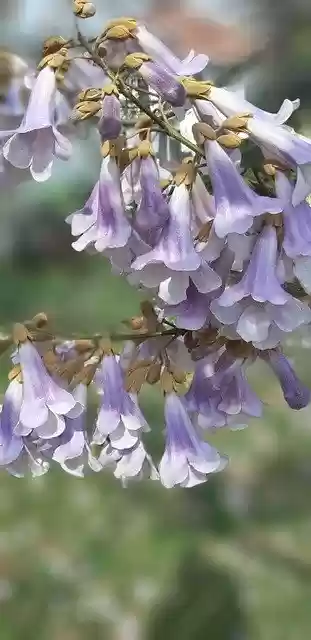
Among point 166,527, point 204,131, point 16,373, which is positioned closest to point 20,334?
point 16,373

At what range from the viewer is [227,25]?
81 cm

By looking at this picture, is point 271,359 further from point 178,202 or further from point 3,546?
point 3,546

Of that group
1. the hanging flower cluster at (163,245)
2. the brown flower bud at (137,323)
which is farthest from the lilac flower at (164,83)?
the brown flower bud at (137,323)

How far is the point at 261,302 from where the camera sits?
258 mm

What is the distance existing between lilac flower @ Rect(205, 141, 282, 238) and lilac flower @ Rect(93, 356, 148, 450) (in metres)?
0.10

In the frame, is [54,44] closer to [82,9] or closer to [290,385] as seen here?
[82,9]

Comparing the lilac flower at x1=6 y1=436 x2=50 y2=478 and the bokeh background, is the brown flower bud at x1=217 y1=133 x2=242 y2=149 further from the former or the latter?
the bokeh background

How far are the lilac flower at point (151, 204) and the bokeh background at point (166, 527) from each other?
38cm

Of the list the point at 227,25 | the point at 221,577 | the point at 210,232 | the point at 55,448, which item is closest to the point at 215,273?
the point at 210,232

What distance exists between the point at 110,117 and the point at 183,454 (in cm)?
18

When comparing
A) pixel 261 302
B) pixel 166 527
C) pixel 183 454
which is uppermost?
pixel 261 302

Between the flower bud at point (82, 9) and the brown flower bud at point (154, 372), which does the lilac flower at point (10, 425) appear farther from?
the flower bud at point (82, 9)

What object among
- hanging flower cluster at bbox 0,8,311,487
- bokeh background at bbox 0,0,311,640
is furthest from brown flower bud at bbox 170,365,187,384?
bokeh background at bbox 0,0,311,640

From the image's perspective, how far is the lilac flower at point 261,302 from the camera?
25cm
